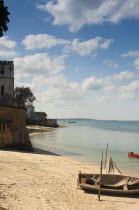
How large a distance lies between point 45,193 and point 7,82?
1106 inches

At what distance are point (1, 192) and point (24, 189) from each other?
64.2 inches

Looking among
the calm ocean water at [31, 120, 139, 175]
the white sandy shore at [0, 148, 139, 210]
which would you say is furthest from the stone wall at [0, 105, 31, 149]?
the white sandy shore at [0, 148, 139, 210]

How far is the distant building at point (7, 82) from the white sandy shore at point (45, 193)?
20.1m

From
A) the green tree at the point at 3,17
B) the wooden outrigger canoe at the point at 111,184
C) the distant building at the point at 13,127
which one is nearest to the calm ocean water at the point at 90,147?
the distant building at the point at 13,127

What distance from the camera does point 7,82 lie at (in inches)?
1500

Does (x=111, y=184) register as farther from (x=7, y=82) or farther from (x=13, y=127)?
(x=7, y=82)

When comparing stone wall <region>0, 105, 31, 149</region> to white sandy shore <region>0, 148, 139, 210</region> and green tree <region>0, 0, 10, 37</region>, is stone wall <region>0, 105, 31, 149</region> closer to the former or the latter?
white sandy shore <region>0, 148, 139, 210</region>

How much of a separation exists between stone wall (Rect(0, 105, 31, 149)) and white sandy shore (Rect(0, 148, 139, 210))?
7.49 metres

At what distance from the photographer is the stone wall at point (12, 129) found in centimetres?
2609

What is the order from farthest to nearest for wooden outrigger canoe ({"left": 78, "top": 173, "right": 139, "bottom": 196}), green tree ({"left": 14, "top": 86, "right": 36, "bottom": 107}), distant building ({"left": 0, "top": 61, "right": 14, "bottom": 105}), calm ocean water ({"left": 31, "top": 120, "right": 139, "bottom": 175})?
green tree ({"left": 14, "top": 86, "right": 36, "bottom": 107}) < distant building ({"left": 0, "top": 61, "right": 14, "bottom": 105}) < calm ocean water ({"left": 31, "top": 120, "right": 139, "bottom": 175}) < wooden outrigger canoe ({"left": 78, "top": 173, "right": 139, "bottom": 196})

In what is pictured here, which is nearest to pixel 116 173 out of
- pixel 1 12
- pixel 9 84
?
pixel 1 12

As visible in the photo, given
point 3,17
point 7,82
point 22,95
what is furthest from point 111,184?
point 22,95

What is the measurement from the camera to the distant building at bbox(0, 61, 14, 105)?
37.4 meters

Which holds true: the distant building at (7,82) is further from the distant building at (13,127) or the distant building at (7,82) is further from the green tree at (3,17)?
the green tree at (3,17)
